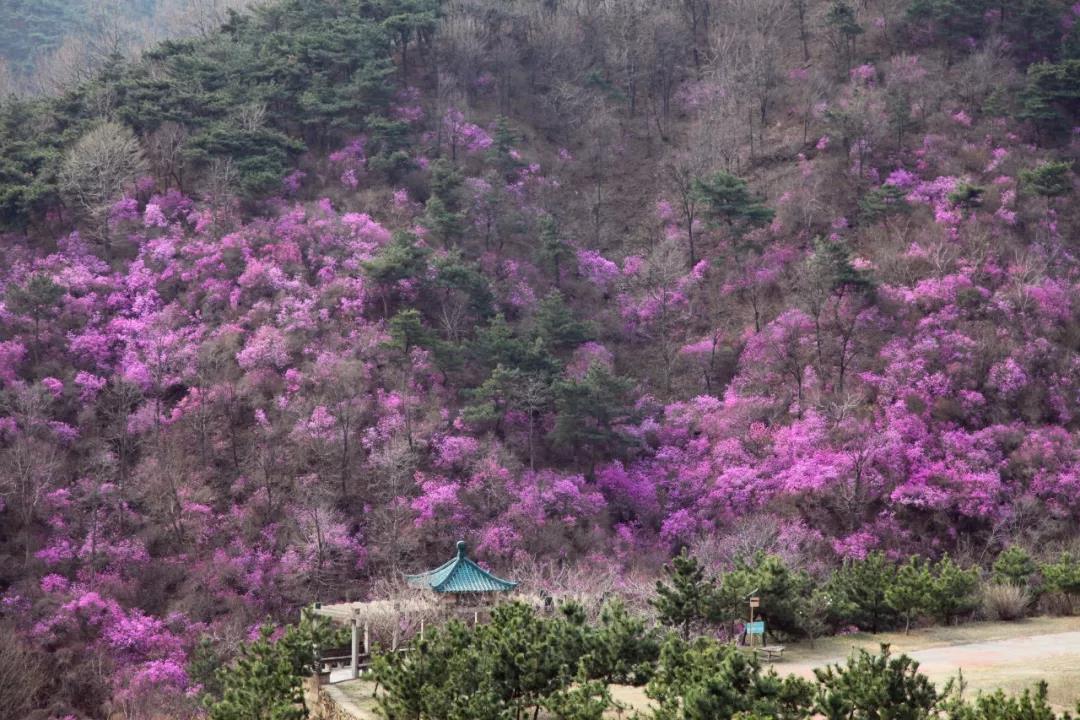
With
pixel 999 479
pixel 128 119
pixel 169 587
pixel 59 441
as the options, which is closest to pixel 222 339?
pixel 59 441

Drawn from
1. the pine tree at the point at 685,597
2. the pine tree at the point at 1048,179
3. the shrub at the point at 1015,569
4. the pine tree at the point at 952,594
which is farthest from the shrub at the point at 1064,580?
the pine tree at the point at 1048,179

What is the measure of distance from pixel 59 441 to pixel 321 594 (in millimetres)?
12454

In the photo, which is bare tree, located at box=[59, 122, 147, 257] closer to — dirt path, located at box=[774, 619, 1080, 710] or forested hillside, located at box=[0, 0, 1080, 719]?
forested hillside, located at box=[0, 0, 1080, 719]

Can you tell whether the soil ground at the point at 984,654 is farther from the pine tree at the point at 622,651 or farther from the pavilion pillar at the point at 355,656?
the pavilion pillar at the point at 355,656

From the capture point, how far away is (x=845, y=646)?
2250 centimetres

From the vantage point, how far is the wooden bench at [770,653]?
21.2 m

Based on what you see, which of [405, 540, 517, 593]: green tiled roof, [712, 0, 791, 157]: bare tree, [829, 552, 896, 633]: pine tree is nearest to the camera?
[829, 552, 896, 633]: pine tree

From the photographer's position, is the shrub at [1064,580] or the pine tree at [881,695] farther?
the shrub at [1064,580]

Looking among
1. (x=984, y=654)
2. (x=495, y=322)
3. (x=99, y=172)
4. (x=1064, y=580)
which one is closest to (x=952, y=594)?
(x=984, y=654)

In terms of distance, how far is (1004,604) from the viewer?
2469 cm

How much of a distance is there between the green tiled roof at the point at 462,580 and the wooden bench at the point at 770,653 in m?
6.75

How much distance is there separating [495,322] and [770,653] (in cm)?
2396

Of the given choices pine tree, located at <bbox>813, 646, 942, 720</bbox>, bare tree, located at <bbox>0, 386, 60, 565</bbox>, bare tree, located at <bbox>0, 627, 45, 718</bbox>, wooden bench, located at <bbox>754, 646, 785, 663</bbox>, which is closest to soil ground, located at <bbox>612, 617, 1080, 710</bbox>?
wooden bench, located at <bbox>754, 646, 785, 663</bbox>

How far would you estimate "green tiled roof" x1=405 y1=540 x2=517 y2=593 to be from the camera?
2498 cm
